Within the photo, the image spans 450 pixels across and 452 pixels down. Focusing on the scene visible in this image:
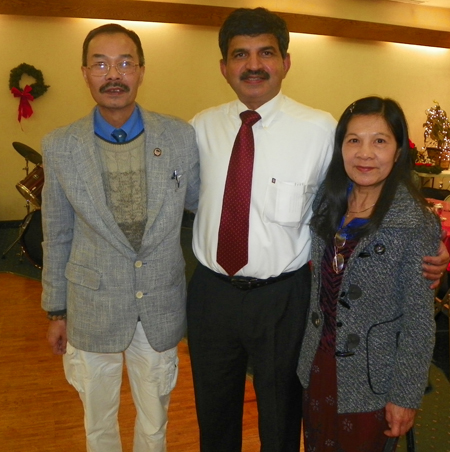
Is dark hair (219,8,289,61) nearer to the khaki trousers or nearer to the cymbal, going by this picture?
the khaki trousers

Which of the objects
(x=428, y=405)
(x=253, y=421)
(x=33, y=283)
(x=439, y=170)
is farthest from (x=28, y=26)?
(x=428, y=405)

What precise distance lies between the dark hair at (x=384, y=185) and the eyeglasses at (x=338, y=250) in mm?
27

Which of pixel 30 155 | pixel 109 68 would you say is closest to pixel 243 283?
pixel 109 68

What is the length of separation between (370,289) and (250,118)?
0.71 metres

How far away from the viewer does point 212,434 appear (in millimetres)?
1991

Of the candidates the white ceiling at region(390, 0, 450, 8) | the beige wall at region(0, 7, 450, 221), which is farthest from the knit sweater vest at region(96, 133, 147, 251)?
the white ceiling at region(390, 0, 450, 8)

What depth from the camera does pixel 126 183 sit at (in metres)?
1.70

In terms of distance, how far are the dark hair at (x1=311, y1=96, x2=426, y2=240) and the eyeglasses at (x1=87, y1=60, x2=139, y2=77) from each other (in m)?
0.70

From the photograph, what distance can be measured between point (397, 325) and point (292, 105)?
0.83 metres

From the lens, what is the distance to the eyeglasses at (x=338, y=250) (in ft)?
5.07

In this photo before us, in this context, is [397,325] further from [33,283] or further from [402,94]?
[402,94]

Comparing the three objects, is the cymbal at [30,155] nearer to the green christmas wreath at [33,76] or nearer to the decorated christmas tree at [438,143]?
the green christmas wreath at [33,76]

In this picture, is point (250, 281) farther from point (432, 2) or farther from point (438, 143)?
point (432, 2)

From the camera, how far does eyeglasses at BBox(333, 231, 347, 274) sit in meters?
1.54
